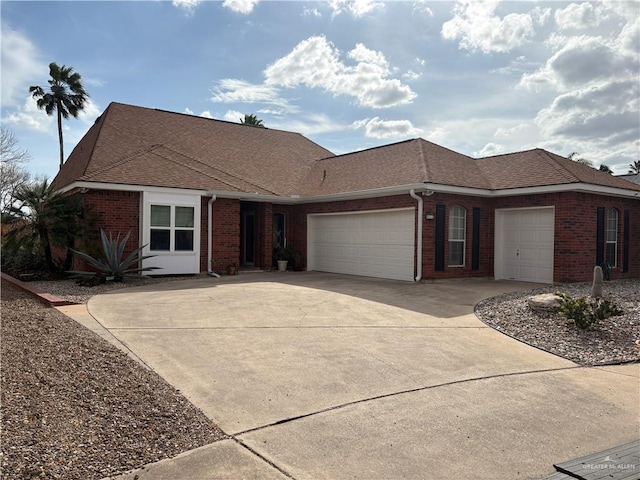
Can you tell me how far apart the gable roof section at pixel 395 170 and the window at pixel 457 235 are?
96 cm

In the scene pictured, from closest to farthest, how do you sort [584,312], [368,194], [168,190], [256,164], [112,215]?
[584,312] < [112,215] < [168,190] < [368,194] < [256,164]

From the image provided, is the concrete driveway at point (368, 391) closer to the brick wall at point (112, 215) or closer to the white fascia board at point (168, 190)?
the brick wall at point (112, 215)

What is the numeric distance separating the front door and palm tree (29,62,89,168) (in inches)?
850

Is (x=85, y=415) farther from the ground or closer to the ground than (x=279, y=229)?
closer to the ground

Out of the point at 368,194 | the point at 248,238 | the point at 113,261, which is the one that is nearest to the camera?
the point at 113,261

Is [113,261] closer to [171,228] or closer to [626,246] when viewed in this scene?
[171,228]

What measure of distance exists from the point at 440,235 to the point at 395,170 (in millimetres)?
2797

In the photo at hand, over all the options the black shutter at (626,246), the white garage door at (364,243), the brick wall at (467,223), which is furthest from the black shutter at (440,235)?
the black shutter at (626,246)

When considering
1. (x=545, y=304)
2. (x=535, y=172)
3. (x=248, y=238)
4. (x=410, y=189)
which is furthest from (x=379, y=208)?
(x=545, y=304)

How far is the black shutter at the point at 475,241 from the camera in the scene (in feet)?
49.0

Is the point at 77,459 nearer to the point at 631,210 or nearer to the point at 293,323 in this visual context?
the point at 293,323

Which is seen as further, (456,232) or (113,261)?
(456,232)

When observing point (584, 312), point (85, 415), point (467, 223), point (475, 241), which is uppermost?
point (467, 223)

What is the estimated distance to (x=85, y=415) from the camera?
3949 millimetres
